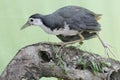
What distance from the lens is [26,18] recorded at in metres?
1.81

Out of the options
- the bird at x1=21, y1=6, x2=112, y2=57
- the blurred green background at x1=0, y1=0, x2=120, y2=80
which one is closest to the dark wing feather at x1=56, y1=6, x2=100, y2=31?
the bird at x1=21, y1=6, x2=112, y2=57

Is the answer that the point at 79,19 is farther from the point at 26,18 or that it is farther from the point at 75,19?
the point at 26,18

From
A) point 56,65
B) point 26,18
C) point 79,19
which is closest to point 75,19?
point 79,19

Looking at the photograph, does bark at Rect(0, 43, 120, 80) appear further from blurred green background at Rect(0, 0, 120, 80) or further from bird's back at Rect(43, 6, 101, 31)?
blurred green background at Rect(0, 0, 120, 80)

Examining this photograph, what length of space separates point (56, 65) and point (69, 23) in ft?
0.43

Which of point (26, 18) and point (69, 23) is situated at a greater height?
point (69, 23)

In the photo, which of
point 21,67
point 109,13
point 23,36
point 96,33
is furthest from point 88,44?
point 21,67

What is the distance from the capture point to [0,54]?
1815mm

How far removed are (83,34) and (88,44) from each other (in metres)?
0.68

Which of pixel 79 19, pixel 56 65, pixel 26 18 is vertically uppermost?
pixel 79 19

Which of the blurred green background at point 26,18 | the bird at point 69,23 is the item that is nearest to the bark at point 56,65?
the bird at point 69,23

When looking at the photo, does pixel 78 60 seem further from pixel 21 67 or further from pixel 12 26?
pixel 12 26

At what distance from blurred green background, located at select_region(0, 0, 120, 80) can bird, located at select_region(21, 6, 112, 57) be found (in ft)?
1.99

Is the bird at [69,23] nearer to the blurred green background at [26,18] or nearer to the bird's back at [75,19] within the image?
the bird's back at [75,19]
